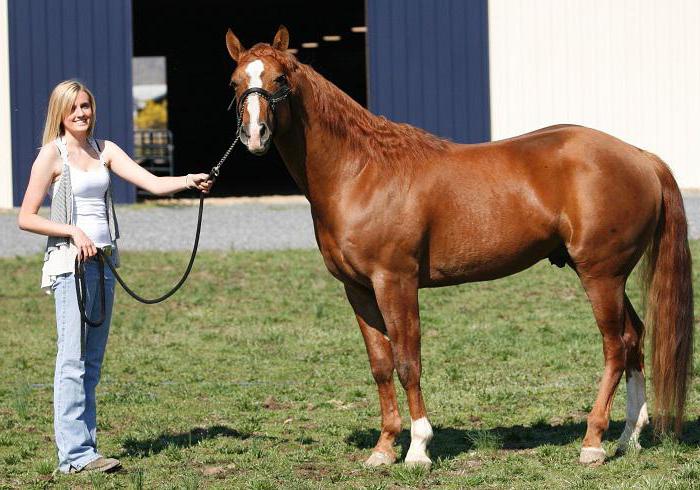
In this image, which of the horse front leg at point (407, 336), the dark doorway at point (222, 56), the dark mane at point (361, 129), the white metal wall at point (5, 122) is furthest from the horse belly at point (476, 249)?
the dark doorway at point (222, 56)

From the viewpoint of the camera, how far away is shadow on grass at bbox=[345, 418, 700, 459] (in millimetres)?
5871

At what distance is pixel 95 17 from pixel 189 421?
12900mm

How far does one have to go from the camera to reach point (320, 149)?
5.53 metres

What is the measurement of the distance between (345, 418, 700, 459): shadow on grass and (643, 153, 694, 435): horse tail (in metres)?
0.25

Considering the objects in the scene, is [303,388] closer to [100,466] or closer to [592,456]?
[100,466]

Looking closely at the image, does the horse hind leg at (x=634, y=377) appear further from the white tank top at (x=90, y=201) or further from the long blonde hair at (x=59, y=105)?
Result: the long blonde hair at (x=59, y=105)

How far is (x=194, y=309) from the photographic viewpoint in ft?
34.7

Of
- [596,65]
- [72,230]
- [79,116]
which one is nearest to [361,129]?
[79,116]

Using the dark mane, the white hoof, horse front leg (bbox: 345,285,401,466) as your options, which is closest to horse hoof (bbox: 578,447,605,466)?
the white hoof

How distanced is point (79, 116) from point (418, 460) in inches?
92.2

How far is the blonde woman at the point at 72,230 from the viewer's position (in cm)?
541

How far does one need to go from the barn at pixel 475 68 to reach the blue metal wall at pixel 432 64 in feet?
0.05

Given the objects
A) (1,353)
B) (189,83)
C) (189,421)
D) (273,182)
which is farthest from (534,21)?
(189,83)

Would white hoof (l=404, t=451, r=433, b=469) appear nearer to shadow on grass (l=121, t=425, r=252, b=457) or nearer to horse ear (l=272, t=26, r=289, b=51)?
shadow on grass (l=121, t=425, r=252, b=457)
